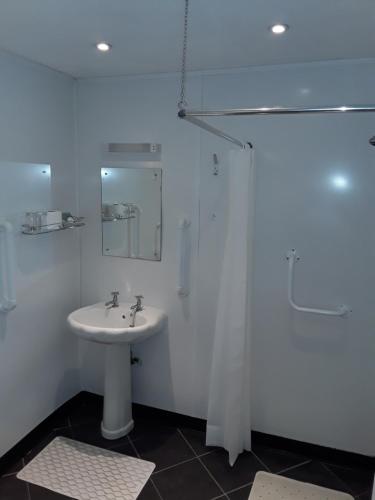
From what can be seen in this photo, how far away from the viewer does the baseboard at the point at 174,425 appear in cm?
257

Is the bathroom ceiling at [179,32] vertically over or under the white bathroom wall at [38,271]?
over

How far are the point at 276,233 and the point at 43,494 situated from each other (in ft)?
6.57

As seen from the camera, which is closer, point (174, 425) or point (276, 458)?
point (276, 458)

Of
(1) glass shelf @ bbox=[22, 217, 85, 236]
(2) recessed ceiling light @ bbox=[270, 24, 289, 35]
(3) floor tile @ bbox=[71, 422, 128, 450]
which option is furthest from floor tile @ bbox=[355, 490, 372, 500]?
(2) recessed ceiling light @ bbox=[270, 24, 289, 35]

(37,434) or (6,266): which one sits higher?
(6,266)

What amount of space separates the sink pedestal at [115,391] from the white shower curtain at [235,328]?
1.96 ft

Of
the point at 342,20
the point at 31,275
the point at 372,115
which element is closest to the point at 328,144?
the point at 372,115

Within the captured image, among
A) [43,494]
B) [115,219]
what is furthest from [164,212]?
[43,494]

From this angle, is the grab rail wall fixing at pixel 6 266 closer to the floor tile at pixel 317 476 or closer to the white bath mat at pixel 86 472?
the white bath mat at pixel 86 472

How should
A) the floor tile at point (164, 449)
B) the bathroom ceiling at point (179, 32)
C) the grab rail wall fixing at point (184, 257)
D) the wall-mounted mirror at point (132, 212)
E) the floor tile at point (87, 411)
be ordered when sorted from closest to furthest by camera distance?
the bathroom ceiling at point (179, 32) < the floor tile at point (164, 449) < the grab rail wall fixing at point (184, 257) < the wall-mounted mirror at point (132, 212) < the floor tile at point (87, 411)

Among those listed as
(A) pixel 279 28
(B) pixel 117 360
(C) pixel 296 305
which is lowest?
(B) pixel 117 360

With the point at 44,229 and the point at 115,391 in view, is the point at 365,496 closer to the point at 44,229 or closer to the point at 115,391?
the point at 115,391

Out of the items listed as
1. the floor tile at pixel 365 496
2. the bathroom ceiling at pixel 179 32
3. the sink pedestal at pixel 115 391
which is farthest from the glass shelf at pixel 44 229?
the floor tile at pixel 365 496

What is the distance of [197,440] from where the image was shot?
2.82 m
